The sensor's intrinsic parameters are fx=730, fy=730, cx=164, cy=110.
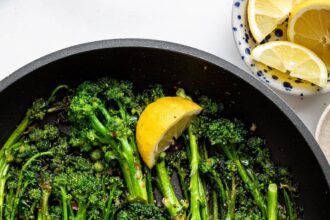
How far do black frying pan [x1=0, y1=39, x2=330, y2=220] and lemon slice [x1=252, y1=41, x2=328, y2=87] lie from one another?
5.0 inches

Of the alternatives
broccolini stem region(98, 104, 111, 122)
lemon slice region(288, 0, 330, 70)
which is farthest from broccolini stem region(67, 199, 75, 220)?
lemon slice region(288, 0, 330, 70)

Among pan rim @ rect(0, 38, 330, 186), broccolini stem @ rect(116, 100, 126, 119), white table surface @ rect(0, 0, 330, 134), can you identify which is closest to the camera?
pan rim @ rect(0, 38, 330, 186)

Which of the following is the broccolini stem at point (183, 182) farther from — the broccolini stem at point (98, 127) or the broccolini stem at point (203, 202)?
the broccolini stem at point (98, 127)

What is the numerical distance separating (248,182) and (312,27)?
0.45m

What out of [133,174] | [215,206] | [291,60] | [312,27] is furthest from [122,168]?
[312,27]

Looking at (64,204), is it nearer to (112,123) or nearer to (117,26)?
(112,123)

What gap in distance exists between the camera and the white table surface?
6.75ft

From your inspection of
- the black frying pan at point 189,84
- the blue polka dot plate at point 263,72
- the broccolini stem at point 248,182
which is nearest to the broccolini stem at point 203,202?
→ the broccolini stem at point 248,182

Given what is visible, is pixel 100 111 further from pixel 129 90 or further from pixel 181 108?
pixel 181 108

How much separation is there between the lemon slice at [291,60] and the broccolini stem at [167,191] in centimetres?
38

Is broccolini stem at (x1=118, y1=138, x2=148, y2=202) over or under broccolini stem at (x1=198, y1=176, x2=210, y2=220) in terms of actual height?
over

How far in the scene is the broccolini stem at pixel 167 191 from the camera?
73.9 inches

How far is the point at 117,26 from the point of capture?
2068 mm

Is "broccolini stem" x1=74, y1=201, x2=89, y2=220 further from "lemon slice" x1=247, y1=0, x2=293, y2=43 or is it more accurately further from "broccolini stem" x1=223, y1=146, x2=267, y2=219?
"lemon slice" x1=247, y1=0, x2=293, y2=43
